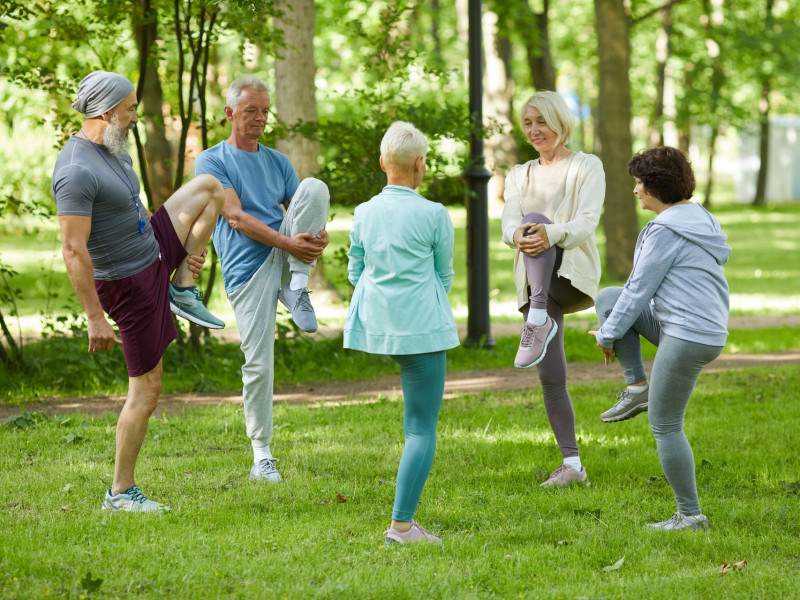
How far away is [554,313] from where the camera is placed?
17.8 feet

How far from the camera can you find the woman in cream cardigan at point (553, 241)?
17.0 feet

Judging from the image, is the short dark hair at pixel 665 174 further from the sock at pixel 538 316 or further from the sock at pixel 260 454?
the sock at pixel 260 454

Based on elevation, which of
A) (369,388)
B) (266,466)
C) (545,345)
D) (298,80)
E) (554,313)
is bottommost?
(369,388)

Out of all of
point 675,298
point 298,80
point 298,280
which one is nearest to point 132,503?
point 298,280

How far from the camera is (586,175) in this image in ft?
17.3

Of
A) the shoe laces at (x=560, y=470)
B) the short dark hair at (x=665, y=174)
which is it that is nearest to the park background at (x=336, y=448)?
the shoe laces at (x=560, y=470)

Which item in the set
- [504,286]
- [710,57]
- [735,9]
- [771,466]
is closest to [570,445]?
[771,466]

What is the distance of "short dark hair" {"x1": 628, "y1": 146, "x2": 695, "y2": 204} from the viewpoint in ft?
14.7

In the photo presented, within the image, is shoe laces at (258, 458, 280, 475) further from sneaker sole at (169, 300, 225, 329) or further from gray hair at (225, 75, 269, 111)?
gray hair at (225, 75, 269, 111)

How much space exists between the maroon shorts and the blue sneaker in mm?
227

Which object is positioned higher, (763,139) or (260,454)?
(763,139)

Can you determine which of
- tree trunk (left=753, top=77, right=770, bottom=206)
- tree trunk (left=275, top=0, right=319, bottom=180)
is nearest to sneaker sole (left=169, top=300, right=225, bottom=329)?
tree trunk (left=275, top=0, right=319, bottom=180)

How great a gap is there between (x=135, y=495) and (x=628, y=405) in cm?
247

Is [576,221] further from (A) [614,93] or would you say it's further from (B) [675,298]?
(A) [614,93]
